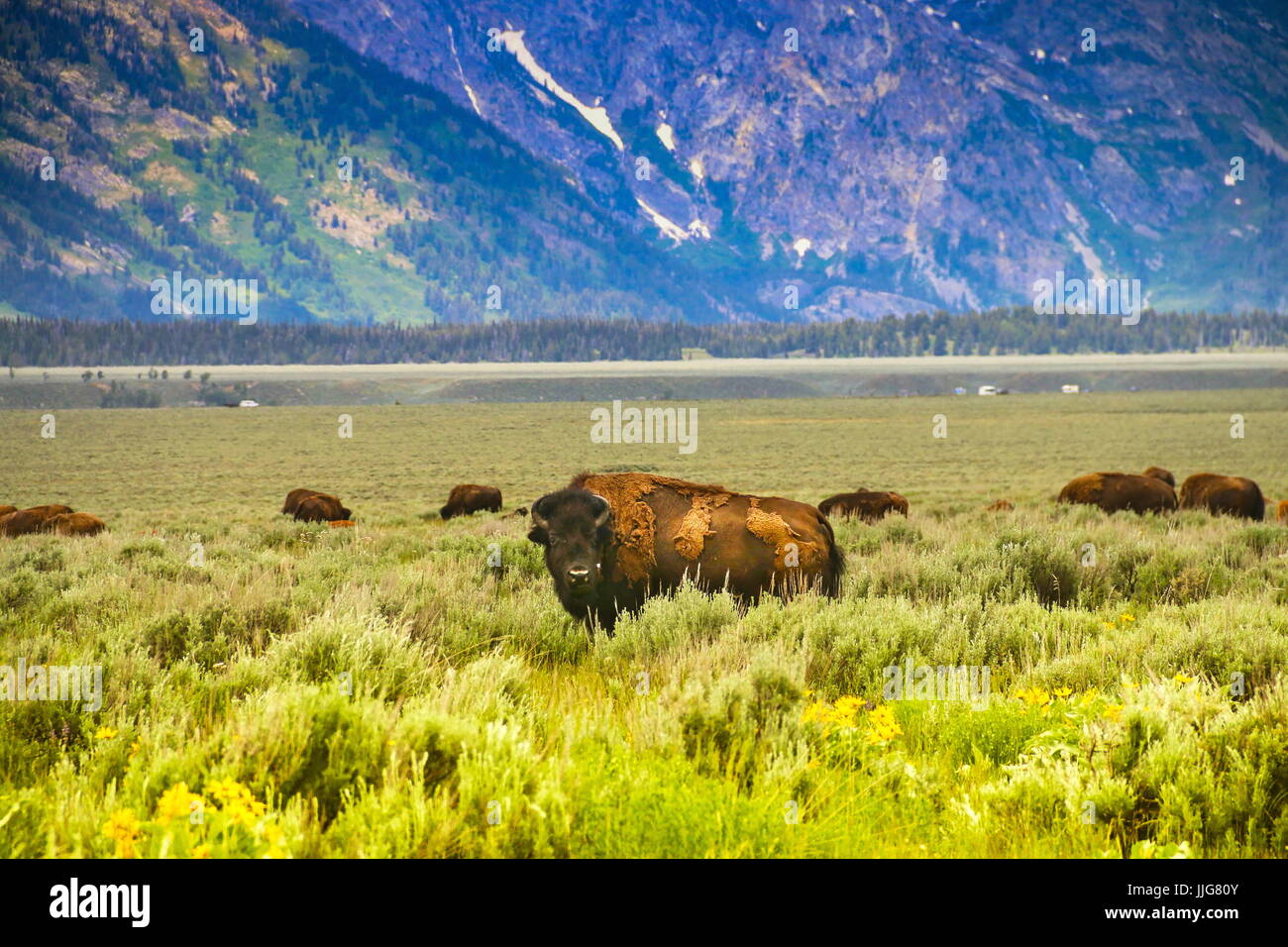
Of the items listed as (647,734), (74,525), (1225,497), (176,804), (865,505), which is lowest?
(647,734)

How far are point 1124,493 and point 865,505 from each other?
4.67 meters

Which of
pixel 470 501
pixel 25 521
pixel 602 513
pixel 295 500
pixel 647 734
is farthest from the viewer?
pixel 470 501

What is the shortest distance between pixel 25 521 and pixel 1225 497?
21.9 meters

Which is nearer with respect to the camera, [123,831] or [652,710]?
[123,831]

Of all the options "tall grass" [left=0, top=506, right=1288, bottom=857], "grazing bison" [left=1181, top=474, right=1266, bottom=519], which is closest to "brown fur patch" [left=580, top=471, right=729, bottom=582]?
"tall grass" [left=0, top=506, right=1288, bottom=857]

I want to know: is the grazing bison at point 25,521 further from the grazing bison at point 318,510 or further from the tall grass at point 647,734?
the tall grass at point 647,734

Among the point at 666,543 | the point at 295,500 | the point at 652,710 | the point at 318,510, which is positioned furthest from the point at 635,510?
the point at 295,500

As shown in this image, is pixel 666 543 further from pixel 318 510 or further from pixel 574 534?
pixel 318 510

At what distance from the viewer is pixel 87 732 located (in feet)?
Result: 14.5

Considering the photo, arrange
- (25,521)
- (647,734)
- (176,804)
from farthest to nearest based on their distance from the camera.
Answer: (25,521), (647,734), (176,804)

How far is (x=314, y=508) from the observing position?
2252 cm

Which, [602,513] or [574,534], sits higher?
→ [602,513]
